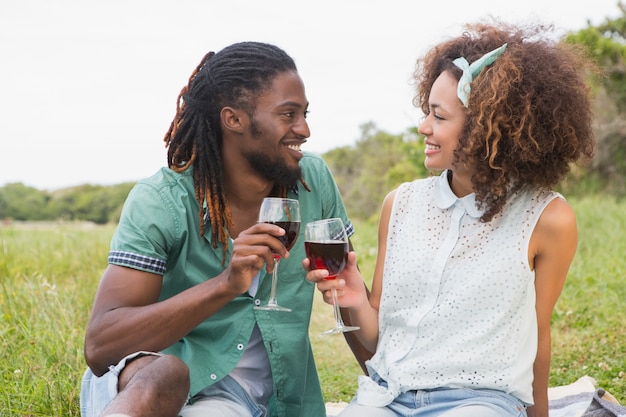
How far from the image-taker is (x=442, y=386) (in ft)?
9.55

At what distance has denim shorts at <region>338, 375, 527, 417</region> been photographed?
109 inches

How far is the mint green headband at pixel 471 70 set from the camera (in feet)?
9.94

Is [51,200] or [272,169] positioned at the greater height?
[272,169]

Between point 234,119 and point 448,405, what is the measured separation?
1.61 metres

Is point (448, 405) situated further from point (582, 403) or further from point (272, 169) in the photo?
point (582, 403)

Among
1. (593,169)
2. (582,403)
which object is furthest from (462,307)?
(593,169)

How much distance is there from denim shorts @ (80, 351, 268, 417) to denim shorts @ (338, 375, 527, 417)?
0.49m

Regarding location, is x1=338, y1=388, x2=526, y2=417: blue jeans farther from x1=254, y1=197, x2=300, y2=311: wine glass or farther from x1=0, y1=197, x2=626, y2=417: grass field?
x1=0, y1=197, x2=626, y2=417: grass field

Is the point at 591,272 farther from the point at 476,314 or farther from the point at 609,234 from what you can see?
the point at 476,314

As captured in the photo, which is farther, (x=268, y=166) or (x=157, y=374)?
(x=268, y=166)

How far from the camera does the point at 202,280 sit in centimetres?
332

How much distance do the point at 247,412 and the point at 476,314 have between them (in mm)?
1092

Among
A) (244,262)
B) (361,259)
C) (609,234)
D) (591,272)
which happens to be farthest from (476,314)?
(361,259)

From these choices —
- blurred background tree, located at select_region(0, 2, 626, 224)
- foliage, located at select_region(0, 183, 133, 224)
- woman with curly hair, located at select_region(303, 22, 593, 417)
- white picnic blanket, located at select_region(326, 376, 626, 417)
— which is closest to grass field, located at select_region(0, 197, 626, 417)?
white picnic blanket, located at select_region(326, 376, 626, 417)
